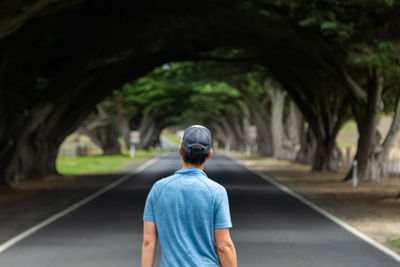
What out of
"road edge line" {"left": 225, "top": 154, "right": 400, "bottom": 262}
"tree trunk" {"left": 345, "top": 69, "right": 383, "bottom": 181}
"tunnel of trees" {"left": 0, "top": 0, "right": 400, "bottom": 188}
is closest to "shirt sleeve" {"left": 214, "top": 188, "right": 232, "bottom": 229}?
"road edge line" {"left": 225, "top": 154, "right": 400, "bottom": 262}

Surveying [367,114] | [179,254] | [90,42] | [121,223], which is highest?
[90,42]

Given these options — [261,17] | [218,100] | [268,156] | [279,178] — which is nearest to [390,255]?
[261,17]

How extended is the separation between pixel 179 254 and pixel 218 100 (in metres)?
70.9

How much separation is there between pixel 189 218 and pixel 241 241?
27.6 ft

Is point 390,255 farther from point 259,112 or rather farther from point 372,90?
point 259,112

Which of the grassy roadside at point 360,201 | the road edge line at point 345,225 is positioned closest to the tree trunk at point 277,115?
the grassy roadside at point 360,201

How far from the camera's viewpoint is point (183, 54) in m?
33.2

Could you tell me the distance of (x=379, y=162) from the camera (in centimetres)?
2983

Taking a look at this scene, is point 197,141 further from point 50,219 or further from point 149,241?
point 50,219

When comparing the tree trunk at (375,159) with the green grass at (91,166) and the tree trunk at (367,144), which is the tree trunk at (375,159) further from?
the green grass at (91,166)

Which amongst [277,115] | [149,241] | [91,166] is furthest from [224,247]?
[277,115]

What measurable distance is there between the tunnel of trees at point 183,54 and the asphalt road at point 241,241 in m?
5.45

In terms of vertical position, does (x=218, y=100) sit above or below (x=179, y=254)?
above

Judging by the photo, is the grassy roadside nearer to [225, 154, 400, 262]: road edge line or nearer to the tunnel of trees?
[225, 154, 400, 262]: road edge line
